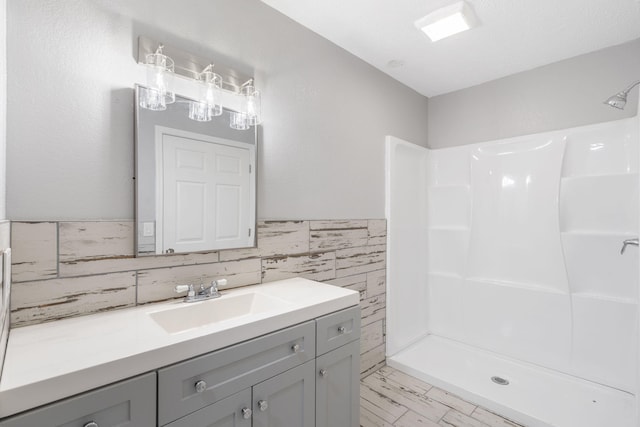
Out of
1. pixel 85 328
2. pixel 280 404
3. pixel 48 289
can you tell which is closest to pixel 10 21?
pixel 48 289

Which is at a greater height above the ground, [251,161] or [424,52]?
[424,52]

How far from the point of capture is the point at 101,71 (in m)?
1.29

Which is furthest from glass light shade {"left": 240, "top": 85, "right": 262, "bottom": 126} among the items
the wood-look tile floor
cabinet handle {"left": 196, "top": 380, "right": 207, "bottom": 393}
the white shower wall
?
the wood-look tile floor

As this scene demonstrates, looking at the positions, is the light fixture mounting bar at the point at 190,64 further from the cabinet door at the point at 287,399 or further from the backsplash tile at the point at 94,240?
the cabinet door at the point at 287,399

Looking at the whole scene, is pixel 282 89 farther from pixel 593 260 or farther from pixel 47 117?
pixel 593 260

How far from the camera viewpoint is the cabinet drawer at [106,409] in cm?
76

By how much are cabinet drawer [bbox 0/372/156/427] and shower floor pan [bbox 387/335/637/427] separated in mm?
2177

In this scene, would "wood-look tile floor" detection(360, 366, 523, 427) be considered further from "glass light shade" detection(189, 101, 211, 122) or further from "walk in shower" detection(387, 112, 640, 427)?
"glass light shade" detection(189, 101, 211, 122)

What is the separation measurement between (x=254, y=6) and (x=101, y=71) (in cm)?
95

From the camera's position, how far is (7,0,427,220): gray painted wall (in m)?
1.15

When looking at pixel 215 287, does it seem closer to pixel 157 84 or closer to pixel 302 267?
pixel 302 267

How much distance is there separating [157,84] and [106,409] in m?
1.26

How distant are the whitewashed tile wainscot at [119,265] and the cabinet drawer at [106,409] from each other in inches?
21.0

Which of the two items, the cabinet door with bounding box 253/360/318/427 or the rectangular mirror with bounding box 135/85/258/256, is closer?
the cabinet door with bounding box 253/360/318/427
